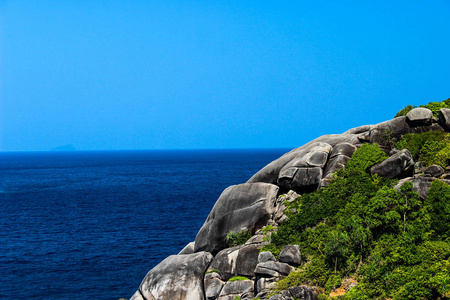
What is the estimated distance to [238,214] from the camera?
33.0 meters

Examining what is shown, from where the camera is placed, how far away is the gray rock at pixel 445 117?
33812 millimetres

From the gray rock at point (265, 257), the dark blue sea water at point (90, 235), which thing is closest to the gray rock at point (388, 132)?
the gray rock at point (265, 257)

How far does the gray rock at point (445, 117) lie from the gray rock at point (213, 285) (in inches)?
831

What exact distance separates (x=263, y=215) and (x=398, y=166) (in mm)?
10170

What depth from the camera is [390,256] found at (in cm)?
2305

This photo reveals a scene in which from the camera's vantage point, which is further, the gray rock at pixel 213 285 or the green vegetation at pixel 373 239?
the gray rock at pixel 213 285

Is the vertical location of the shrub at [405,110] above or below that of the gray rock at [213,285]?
above

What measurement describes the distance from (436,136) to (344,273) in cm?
1506

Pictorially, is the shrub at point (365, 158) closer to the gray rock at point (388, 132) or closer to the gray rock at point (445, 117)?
the gray rock at point (388, 132)

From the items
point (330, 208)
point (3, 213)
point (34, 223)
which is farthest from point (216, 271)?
Answer: point (3, 213)

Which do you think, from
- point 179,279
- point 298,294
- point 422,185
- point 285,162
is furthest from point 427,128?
point 179,279

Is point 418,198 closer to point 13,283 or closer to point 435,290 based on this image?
point 435,290

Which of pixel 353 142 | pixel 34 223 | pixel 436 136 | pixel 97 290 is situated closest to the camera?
pixel 436 136

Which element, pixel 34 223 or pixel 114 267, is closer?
pixel 114 267
